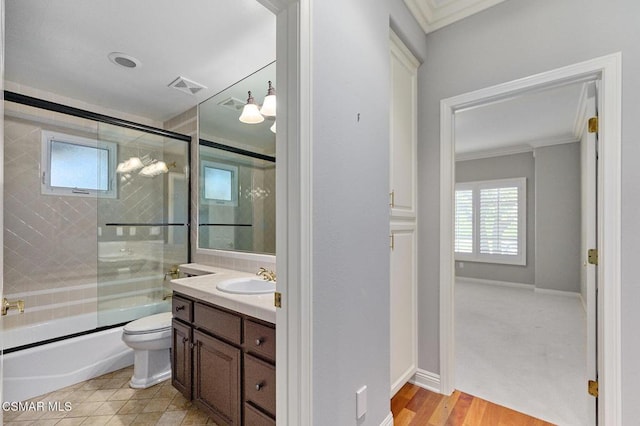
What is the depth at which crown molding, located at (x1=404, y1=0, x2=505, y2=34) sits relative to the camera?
1987mm

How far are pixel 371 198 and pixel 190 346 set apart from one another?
148 centimetres

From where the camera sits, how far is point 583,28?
5.48ft

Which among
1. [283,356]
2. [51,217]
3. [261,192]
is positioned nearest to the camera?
[283,356]

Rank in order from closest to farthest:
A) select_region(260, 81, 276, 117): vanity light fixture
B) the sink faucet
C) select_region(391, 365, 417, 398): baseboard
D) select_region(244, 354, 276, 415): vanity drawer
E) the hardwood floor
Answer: select_region(244, 354, 276, 415): vanity drawer
the hardwood floor
select_region(391, 365, 417, 398): baseboard
the sink faucet
select_region(260, 81, 276, 117): vanity light fixture

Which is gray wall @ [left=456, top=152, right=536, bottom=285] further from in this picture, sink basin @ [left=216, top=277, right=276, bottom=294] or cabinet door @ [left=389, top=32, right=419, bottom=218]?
sink basin @ [left=216, top=277, right=276, bottom=294]

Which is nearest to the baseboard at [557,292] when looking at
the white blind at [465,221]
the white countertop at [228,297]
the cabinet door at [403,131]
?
the white blind at [465,221]

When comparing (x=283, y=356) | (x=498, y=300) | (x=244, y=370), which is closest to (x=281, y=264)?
(x=283, y=356)

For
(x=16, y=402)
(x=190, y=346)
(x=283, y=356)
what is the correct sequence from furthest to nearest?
(x=16, y=402), (x=190, y=346), (x=283, y=356)

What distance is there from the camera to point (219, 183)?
9.50 feet

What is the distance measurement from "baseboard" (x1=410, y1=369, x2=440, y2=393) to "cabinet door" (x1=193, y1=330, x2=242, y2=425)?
4.44ft

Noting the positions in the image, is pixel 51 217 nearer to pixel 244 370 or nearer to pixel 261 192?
pixel 261 192

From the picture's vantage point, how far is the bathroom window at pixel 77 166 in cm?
278

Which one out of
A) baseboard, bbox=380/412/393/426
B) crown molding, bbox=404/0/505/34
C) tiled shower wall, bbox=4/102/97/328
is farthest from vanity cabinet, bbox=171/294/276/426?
crown molding, bbox=404/0/505/34

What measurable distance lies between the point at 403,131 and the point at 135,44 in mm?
1976
